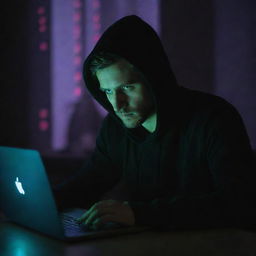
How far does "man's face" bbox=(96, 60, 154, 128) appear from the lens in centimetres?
154

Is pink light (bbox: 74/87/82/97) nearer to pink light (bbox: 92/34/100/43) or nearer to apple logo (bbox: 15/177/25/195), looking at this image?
pink light (bbox: 92/34/100/43)

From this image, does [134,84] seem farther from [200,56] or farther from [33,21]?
[33,21]

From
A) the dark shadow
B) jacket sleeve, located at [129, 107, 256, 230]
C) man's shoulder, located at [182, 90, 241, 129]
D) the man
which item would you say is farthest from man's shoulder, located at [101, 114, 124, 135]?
the dark shadow

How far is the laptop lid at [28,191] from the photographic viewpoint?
3.32 ft

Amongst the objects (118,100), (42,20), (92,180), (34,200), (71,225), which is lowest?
A: (92,180)

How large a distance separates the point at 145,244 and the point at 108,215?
145 millimetres

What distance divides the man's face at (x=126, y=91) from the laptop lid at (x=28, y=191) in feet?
1.59

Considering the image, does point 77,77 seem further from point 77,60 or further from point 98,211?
point 98,211

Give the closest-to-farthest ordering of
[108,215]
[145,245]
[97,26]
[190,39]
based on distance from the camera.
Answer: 1. [145,245]
2. [108,215]
3. [190,39]
4. [97,26]

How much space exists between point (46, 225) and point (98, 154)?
0.76 metres

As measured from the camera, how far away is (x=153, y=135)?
1639mm

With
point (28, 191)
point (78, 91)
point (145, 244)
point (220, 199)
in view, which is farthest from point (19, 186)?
point (78, 91)

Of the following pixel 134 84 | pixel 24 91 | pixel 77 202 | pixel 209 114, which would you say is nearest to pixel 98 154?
pixel 77 202

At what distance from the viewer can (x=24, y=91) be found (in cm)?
306
